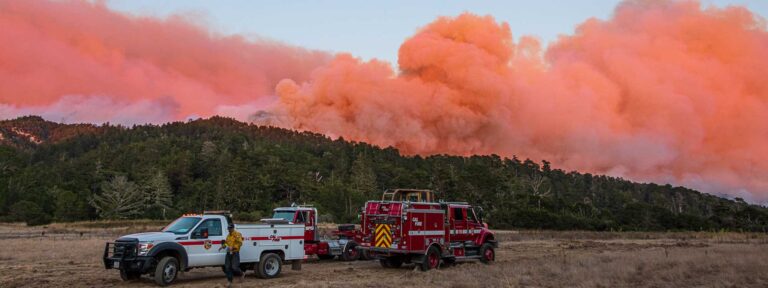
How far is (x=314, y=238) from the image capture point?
84.8 ft

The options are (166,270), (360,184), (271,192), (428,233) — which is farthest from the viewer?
(360,184)

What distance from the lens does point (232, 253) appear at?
1759 cm

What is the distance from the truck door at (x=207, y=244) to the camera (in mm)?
17328

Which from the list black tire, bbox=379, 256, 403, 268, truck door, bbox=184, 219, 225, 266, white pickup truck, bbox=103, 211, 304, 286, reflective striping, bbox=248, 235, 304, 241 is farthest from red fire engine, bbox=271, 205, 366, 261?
truck door, bbox=184, 219, 225, 266

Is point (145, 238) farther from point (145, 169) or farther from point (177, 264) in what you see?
point (145, 169)

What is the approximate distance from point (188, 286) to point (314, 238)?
30.6 feet

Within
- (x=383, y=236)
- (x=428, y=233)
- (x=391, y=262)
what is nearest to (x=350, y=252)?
(x=391, y=262)

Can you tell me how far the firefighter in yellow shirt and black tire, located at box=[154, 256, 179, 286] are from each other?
4.86 ft

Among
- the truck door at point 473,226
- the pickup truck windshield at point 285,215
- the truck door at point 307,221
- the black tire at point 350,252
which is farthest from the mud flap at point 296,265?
the truck door at point 473,226

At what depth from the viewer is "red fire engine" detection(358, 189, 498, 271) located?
872 inches

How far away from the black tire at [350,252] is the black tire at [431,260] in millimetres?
4919

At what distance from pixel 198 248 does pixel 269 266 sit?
2744mm

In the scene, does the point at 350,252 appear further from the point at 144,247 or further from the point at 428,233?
the point at 144,247

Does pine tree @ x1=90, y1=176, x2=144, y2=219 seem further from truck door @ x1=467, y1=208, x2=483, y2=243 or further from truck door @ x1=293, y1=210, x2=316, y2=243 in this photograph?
truck door @ x1=467, y1=208, x2=483, y2=243
